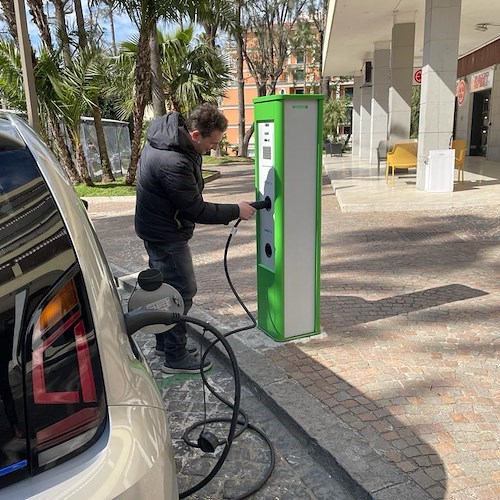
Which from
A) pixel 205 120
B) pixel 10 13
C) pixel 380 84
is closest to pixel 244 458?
pixel 205 120

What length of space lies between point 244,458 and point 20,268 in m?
1.91

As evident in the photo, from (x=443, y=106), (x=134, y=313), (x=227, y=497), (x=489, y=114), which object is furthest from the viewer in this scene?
(x=489, y=114)

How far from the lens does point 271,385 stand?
3.20m

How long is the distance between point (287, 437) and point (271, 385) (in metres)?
0.42

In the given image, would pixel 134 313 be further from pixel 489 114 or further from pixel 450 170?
pixel 489 114

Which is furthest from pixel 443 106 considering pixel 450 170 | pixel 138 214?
pixel 138 214

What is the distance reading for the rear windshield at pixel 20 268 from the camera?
1096 mm

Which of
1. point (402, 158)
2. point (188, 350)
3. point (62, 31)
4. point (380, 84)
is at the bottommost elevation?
point (188, 350)

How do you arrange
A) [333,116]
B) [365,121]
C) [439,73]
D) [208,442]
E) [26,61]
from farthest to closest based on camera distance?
[333,116] < [365,121] < [439,73] < [26,61] < [208,442]

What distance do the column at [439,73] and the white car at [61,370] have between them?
10252 mm

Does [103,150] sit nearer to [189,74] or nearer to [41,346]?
[189,74]

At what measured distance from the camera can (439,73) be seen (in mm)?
10164

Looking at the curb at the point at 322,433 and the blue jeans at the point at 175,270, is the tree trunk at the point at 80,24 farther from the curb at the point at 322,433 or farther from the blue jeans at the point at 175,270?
the curb at the point at 322,433

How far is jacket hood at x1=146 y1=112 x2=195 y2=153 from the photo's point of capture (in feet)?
10.4
